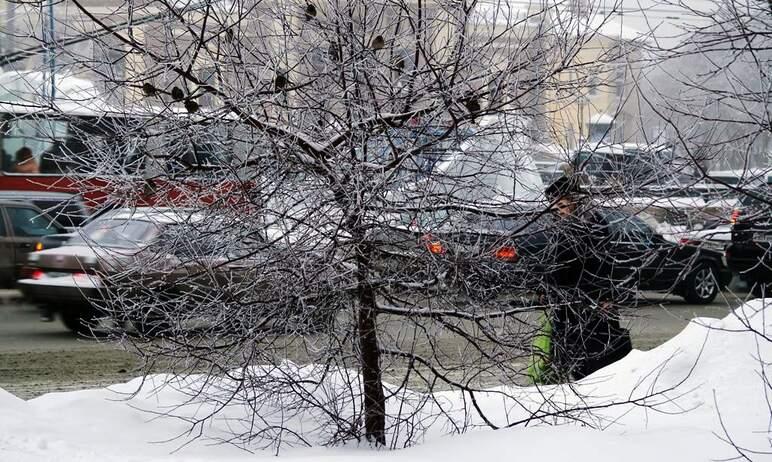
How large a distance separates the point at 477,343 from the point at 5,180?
1624 centimetres

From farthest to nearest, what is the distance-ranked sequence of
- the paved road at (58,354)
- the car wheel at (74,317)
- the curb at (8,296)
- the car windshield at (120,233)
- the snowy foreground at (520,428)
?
the curb at (8,296), the car wheel at (74,317), the paved road at (58,354), the car windshield at (120,233), the snowy foreground at (520,428)

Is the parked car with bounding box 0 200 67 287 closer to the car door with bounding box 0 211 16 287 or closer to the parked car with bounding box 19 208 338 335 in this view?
the car door with bounding box 0 211 16 287

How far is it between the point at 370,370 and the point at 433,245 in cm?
83

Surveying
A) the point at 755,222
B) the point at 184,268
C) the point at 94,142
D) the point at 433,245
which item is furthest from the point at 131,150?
the point at 755,222

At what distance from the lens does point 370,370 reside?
6000 millimetres

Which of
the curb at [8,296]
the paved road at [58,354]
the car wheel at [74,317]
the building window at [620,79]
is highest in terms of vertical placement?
the building window at [620,79]

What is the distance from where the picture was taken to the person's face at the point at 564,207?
5898mm

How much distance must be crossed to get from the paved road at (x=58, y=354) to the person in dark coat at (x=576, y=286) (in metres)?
0.51

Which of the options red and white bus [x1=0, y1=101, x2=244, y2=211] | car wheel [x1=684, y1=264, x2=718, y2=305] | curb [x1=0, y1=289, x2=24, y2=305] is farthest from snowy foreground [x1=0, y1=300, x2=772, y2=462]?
curb [x1=0, y1=289, x2=24, y2=305]

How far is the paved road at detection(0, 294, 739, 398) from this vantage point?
32.4 ft

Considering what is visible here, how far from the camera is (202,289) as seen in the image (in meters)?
5.93

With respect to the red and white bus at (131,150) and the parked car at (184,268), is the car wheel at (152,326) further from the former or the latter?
the red and white bus at (131,150)

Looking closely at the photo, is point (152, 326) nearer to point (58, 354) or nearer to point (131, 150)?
point (131, 150)

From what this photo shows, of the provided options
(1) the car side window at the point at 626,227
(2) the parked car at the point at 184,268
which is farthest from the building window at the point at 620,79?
(2) the parked car at the point at 184,268
